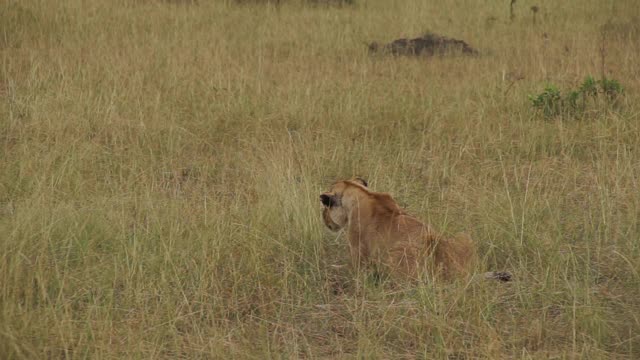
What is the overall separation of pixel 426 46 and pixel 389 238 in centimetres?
587

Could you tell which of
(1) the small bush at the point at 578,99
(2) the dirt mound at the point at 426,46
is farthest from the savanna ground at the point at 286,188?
(2) the dirt mound at the point at 426,46

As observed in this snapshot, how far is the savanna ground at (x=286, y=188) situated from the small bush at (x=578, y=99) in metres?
0.11

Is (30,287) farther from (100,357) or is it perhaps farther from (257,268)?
(257,268)

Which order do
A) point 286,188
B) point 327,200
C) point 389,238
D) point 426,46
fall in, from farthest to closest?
point 426,46
point 286,188
point 327,200
point 389,238

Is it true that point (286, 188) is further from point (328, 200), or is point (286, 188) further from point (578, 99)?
point (578, 99)

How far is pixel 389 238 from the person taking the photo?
166 inches

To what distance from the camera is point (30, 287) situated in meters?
3.71

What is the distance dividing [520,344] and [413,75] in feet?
16.9

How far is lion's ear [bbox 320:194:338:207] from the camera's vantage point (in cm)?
446

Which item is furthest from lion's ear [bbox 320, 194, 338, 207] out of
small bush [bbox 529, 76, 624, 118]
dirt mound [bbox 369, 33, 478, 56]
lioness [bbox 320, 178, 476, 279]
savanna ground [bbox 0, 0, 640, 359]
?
dirt mound [bbox 369, 33, 478, 56]

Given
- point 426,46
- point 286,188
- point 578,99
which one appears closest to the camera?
point 286,188

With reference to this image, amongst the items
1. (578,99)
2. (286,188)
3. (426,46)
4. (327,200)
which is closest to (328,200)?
(327,200)

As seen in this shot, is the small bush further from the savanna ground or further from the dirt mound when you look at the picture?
the dirt mound

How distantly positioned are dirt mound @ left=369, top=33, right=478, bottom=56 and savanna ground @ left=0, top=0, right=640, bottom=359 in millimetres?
326
